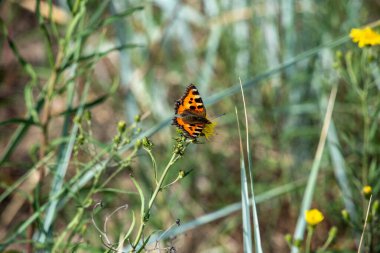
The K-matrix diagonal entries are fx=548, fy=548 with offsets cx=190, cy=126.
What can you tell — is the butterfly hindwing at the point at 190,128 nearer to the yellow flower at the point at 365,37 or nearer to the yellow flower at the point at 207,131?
the yellow flower at the point at 207,131

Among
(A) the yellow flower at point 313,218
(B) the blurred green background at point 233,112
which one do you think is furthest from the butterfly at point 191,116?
(B) the blurred green background at point 233,112

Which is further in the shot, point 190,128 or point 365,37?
point 365,37

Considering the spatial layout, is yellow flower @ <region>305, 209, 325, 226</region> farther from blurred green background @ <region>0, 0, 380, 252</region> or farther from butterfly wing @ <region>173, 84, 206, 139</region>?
blurred green background @ <region>0, 0, 380, 252</region>

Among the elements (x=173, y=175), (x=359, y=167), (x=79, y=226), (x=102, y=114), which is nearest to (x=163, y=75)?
(x=102, y=114)

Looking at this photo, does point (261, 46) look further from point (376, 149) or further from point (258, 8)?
point (376, 149)

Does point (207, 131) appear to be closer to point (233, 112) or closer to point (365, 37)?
point (365, 37)

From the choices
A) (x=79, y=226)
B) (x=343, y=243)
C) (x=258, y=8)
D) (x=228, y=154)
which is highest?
(x=258, y=8)

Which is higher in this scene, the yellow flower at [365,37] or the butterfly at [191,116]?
the yellow flower at [365,37]

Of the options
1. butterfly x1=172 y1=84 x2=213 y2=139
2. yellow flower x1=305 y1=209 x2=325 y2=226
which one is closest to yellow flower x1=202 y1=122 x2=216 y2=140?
butterfly x1=172 y1=84 x2=213 y2=139

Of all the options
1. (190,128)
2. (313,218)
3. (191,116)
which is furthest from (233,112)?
(190,128)
